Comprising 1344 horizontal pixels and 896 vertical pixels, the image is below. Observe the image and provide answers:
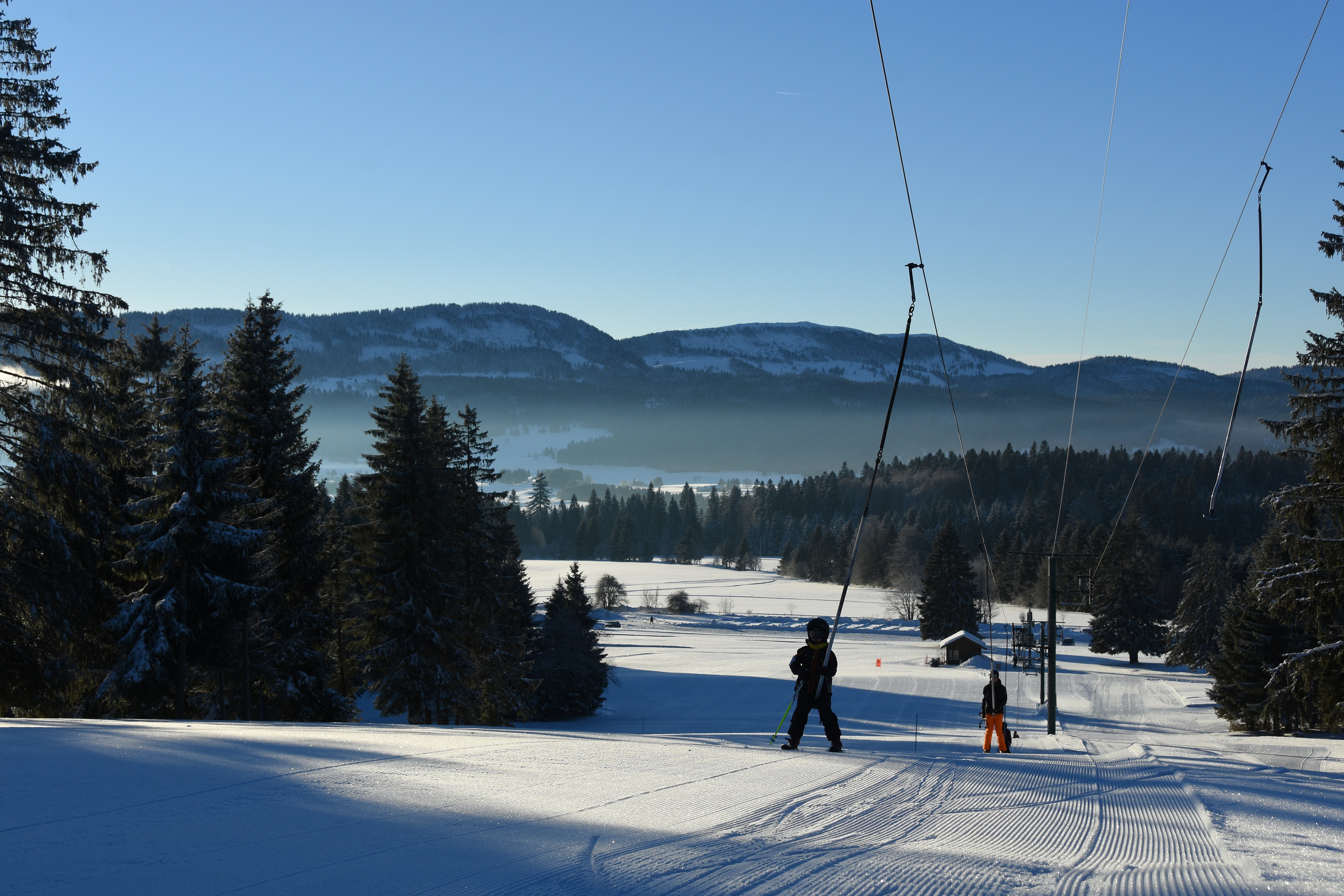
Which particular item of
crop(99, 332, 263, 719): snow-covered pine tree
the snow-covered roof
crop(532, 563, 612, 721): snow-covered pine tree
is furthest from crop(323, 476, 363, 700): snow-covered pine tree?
the snow-covered roof

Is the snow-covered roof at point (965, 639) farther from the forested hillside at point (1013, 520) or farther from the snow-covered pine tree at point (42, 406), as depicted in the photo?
the snow-covered pine tree at point (42, 406)

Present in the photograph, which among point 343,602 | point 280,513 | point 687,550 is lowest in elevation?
point 687,550

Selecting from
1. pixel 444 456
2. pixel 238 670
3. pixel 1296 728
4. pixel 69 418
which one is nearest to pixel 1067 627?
pixel 1296 728

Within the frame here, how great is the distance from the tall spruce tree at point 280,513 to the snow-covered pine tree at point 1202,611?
56.9 m

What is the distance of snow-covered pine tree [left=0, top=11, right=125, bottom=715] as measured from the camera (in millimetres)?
17062

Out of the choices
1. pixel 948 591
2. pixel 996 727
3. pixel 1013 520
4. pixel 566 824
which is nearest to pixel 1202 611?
pixel 948 591

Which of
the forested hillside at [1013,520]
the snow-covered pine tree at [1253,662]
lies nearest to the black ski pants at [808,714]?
the snow-covered pine tree at [1253,662]

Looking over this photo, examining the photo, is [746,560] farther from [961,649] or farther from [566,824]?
[566,824]

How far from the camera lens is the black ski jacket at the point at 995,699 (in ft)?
48.8

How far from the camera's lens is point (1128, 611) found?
245 ft

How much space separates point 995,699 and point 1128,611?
6771 centimetres

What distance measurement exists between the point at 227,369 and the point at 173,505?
5.02m

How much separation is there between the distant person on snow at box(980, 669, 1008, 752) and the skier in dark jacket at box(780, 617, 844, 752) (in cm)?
470

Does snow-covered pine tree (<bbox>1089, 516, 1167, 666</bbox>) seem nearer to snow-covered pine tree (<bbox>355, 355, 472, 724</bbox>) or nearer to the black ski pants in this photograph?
snow-covered pine tree (<bbox>355, 355, 472, 724</bbox>)
